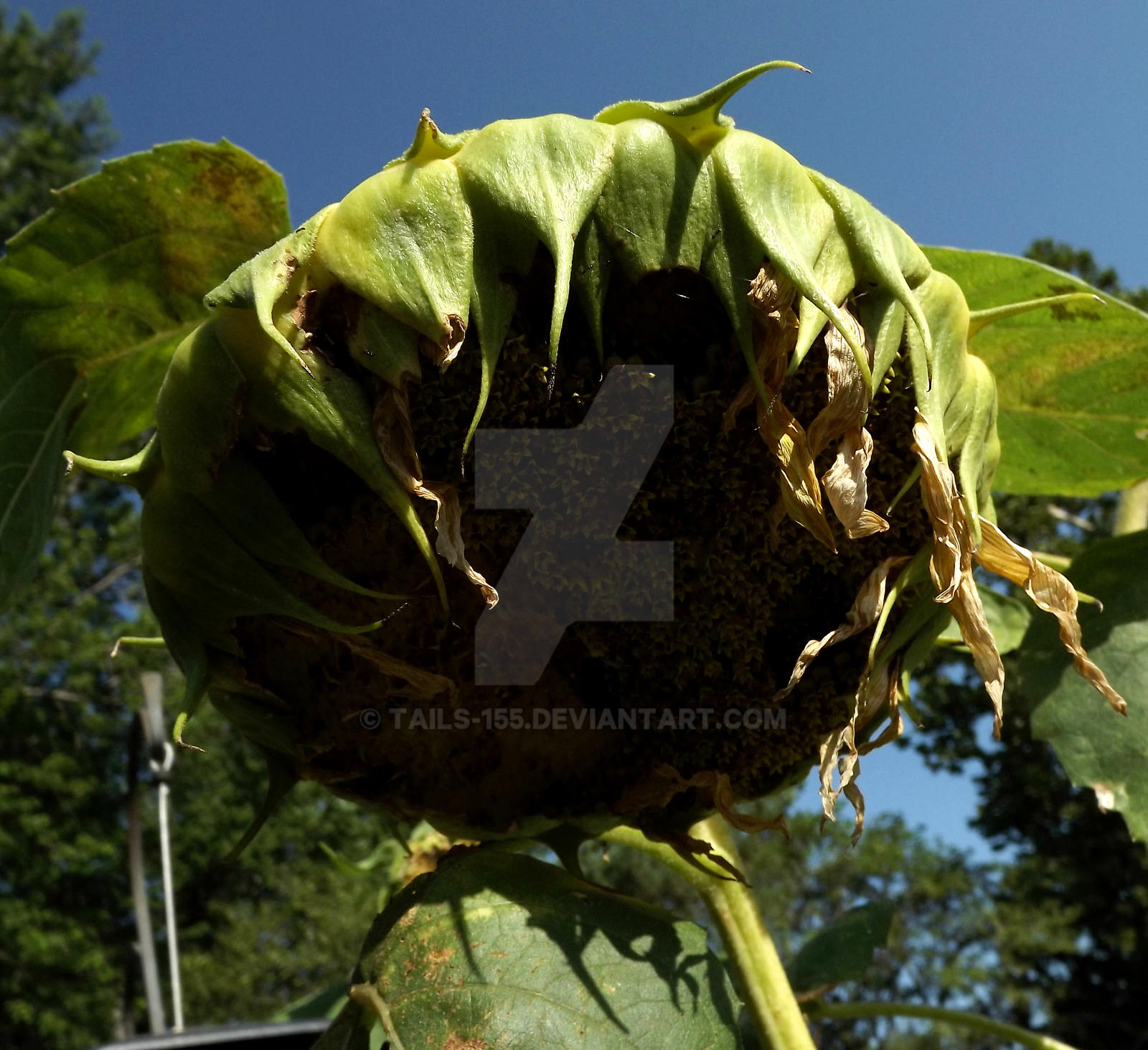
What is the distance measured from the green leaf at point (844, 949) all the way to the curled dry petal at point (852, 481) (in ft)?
3.62

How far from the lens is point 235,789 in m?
17.6

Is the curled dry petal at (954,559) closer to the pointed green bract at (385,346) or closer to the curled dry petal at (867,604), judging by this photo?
the curled dry petal at (867,604)

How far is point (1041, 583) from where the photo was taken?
0.88 meters

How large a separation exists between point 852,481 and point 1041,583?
0.21 metres

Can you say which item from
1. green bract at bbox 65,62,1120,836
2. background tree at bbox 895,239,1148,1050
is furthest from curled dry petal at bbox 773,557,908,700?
background tree at bbox 895,239,1148,1050

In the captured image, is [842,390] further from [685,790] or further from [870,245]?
[685,790]

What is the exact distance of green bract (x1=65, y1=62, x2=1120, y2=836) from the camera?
29.2 inches

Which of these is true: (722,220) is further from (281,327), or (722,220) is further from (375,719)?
(375,719)

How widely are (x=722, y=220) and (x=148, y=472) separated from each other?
1.46 ft

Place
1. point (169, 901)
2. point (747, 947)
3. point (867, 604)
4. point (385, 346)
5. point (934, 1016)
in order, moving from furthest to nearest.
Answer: point (169, 901) < point (934, 1016) < point (747, 947) < point (867, 604) < point (385, 346)

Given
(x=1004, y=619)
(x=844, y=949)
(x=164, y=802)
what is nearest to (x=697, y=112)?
(x=1004, y=619)

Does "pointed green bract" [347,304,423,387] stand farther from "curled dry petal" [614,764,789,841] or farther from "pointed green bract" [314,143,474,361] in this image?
"curled dry petal" [614,764,789,841]

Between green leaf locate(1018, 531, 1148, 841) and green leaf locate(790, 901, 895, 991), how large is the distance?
0.54m

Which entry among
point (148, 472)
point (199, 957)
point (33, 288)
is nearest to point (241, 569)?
point (148, 472)
